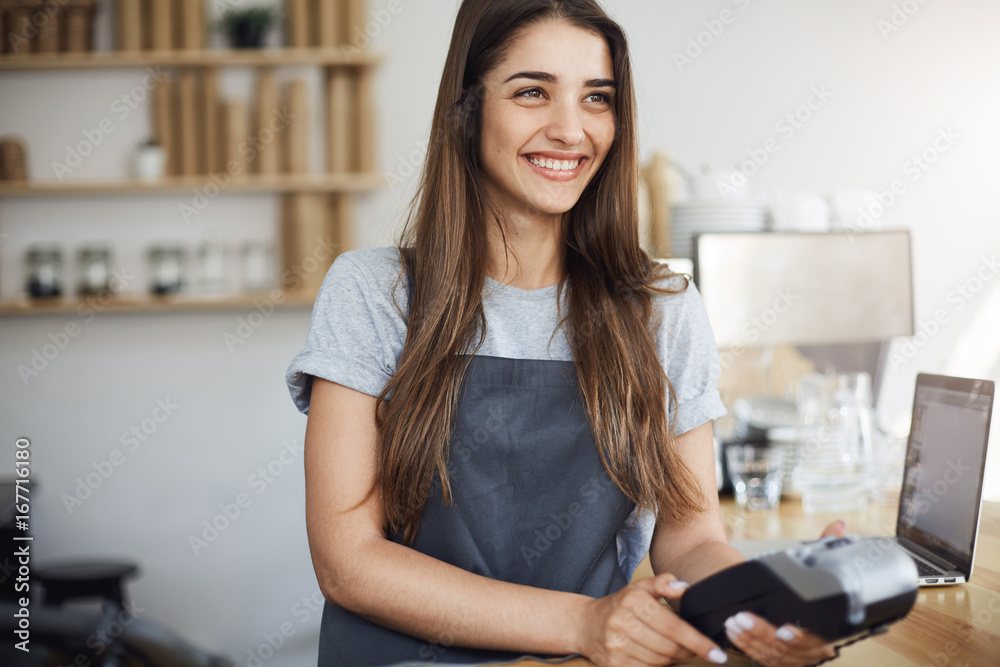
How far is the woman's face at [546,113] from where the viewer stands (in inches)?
44.1

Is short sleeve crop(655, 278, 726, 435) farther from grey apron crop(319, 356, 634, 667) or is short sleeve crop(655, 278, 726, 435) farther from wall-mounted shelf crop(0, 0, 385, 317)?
wall-mounted shelf crop(0, 0, 385, 317)

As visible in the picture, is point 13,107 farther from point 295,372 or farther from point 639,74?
point 295,372

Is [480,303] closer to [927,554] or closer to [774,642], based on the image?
[774,642]

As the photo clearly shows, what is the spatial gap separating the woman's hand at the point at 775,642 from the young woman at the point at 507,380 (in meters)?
0.21

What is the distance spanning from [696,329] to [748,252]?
25.4 inches

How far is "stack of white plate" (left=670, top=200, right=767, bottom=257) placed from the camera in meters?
1.86

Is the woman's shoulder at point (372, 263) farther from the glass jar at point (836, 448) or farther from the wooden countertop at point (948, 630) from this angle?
the glass jar at point (836, 448)

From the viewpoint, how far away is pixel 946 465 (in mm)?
1187

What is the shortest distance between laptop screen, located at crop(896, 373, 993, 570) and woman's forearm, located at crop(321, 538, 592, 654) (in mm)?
605

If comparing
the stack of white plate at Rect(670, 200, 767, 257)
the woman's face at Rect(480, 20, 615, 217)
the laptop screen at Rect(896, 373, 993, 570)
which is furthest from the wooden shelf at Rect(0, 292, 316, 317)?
the laptop screen at Rect(896, 373, 993, 570)

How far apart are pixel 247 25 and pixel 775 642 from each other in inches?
101

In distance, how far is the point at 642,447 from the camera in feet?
3.63

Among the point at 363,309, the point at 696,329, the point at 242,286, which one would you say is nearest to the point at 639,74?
the point at 242,286

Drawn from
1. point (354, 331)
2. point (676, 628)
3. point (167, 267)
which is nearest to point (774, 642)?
point (676, 628)
